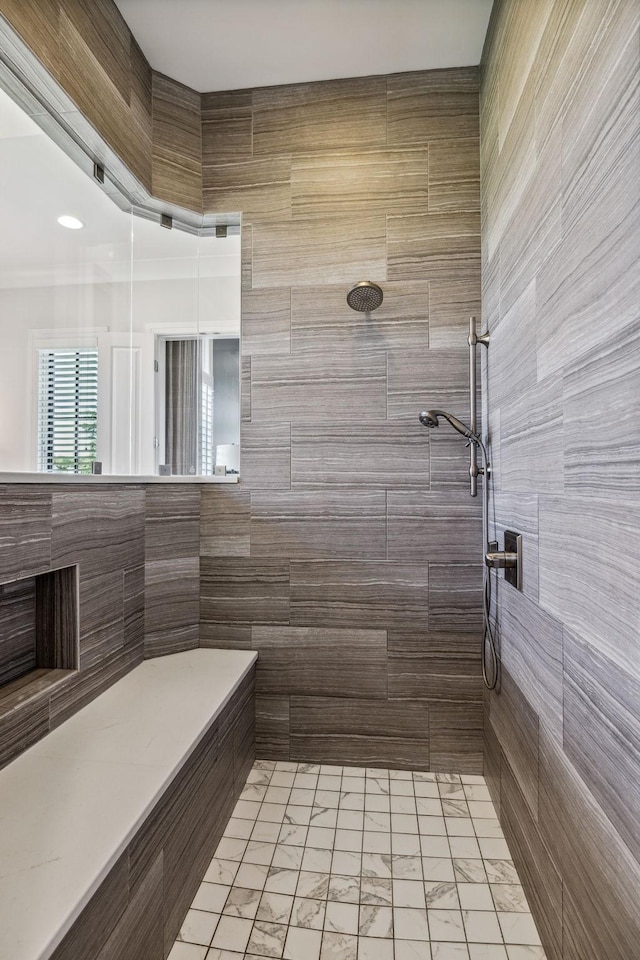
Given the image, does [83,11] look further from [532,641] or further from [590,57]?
[532,641]

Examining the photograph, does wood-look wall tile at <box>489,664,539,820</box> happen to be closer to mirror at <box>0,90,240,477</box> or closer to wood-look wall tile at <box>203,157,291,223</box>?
mirror at <box>0,90,240,477</box>

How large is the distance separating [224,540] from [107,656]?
651 mm

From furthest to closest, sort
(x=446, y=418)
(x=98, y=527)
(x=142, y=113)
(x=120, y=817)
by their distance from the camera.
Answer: (x=142, y=113) → (x=446, y=418) → (x=98, y=527) → (x=120, y=817)

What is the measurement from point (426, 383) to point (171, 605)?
1382 mm

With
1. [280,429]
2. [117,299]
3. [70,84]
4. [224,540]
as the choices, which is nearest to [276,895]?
[224,540]

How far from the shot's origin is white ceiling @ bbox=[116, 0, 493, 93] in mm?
1892

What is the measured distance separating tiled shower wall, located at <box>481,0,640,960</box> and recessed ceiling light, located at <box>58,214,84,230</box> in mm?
1497

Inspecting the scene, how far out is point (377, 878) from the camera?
1.55 metres

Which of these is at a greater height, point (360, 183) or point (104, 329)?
point (360, 183)

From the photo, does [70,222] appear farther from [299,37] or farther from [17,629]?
[17,629]

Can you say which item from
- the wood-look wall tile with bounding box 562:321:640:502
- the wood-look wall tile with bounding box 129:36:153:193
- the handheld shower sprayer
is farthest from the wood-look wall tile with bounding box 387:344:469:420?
the wood-look wall tile with bounding box 129:36:153:193

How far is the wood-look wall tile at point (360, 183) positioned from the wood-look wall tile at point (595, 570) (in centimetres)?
148

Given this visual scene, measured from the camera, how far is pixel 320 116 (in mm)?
2229

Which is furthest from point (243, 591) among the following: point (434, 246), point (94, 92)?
point (94, 92)
